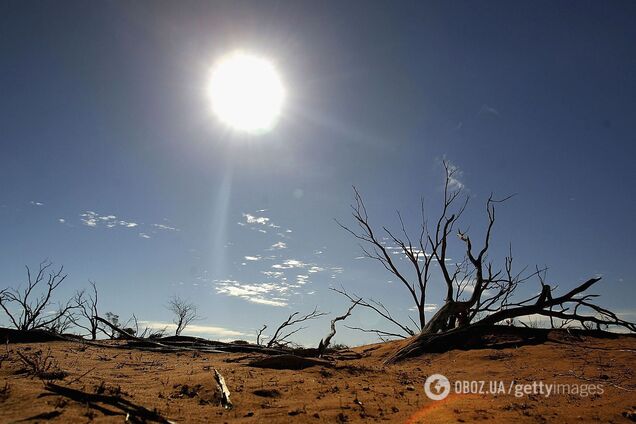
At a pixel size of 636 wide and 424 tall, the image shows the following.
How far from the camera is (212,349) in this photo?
31.9ft

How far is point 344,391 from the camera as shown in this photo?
4973mm

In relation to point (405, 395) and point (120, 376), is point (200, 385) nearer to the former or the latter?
point (120, 376)

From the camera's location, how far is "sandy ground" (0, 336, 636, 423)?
3.75 metres

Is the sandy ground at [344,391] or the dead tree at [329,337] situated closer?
the sandy ground at [344,391]

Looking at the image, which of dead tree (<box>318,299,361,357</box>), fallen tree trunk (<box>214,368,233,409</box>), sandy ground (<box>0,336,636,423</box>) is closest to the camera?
sandy ground (<box>0,336,636,423</box>)

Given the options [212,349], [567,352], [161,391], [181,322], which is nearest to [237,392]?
[161,391]

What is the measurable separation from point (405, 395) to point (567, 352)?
13.3 feet

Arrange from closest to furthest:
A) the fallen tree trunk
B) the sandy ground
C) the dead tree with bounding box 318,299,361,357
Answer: the sandy ground
the fallen tree trunk
the dead tree with bounding box 318,299,361,357

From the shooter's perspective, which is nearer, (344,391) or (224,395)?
(224,395)

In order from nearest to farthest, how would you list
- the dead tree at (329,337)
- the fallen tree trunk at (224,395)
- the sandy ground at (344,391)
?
Answer: the sandy ground at (344,391) < the fallen tree trunk at (224,395) < the dead tree at (329,337)

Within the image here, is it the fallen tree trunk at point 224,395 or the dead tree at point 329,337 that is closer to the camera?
the fallen tree trunk at point 224,395

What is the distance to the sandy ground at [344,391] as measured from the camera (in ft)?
12.3

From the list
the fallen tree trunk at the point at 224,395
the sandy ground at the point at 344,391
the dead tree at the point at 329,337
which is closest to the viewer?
the sandy ground at the point at 344,391

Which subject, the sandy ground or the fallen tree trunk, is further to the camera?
the fallen tree trunk
